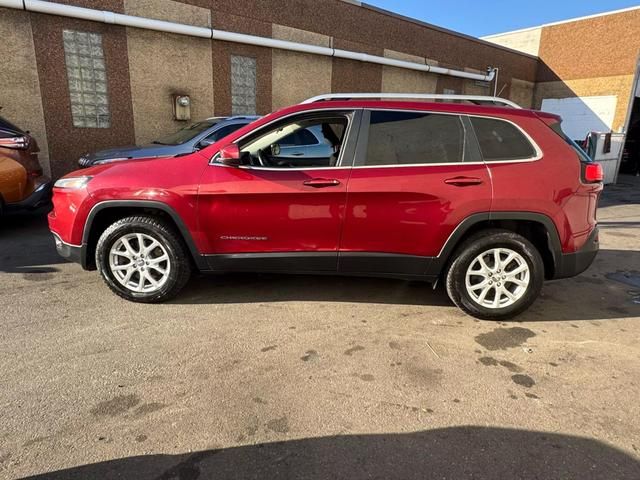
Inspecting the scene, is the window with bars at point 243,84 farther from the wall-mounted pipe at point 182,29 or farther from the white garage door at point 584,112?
the white garage door at point 584,112

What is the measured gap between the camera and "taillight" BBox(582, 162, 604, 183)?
359 cm

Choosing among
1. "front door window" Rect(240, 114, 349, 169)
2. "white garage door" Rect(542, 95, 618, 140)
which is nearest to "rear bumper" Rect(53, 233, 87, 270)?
"front door window" Rect(240, 114, 349, 169)

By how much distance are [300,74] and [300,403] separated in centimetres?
1144

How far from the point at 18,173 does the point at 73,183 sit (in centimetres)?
291

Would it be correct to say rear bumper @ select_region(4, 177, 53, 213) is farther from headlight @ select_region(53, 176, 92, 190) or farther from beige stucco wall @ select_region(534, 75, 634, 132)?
beige stucco wall @ select_region(534, 75, 634, 132)

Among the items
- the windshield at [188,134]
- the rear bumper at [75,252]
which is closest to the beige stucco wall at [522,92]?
the windshield at [188,134]

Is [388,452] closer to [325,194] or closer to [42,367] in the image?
[325,194]

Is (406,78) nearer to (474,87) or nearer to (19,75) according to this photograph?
(474,87)

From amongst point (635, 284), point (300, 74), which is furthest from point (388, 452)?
point (300, 74)

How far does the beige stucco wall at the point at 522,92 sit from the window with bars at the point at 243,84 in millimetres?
13425

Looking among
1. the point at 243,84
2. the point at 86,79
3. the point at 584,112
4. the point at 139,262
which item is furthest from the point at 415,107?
the point at 584,112

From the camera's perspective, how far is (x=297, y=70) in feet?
40.4

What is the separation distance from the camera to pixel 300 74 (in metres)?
12.4

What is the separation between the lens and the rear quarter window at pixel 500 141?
3.55 m
